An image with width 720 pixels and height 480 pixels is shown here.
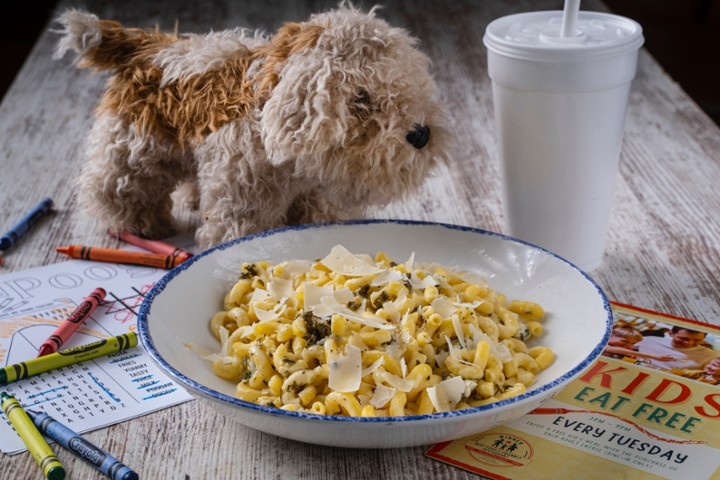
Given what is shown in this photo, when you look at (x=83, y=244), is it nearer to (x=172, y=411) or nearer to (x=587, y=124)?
(x=172, y=411)

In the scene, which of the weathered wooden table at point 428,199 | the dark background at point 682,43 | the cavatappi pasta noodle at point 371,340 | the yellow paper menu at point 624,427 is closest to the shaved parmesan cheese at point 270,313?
the cavatappi pasta noodle at point 371,340

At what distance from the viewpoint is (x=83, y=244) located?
1.27m

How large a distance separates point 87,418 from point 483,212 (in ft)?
2.36

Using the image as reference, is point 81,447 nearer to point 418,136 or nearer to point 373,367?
point 373,367

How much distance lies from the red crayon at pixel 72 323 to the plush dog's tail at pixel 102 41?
31 centimetres

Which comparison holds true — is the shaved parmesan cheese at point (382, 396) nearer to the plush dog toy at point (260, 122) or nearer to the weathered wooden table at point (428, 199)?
the weathered wooden table at point (428, 199)

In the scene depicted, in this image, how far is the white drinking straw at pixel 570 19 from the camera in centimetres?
107

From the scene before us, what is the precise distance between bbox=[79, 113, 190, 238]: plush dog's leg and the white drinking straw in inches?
20.5

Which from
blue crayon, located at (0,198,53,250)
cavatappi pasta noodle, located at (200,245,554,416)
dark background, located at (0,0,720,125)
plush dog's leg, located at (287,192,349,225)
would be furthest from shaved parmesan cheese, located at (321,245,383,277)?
dark background, located at (0,0,720,125)

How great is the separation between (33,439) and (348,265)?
0.36m

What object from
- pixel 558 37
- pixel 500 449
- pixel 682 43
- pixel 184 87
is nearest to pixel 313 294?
pixel 500 449

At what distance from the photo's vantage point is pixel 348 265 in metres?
0.95

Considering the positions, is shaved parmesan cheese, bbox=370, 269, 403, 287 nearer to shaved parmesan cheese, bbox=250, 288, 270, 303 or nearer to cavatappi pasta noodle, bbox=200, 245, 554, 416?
cavatappi pasta noodle, bbox=200, 245, 554, 416

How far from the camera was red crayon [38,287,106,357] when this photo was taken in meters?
0.98
